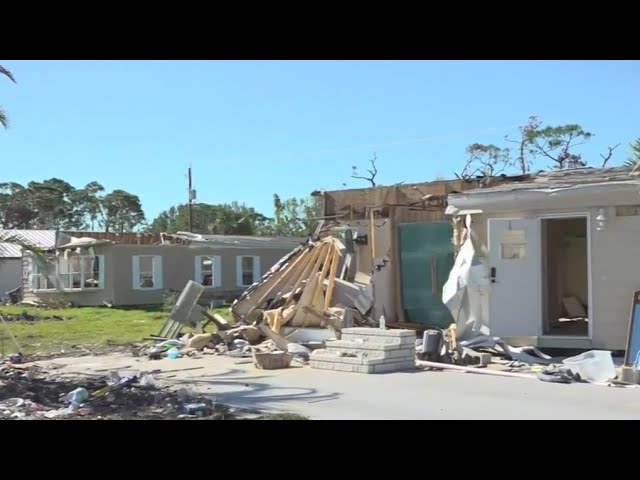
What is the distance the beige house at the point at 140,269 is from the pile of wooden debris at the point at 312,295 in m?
13.7

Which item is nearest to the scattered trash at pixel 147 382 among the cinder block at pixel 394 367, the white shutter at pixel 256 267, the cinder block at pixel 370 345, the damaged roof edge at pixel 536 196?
the cinder block at pixel 370 345

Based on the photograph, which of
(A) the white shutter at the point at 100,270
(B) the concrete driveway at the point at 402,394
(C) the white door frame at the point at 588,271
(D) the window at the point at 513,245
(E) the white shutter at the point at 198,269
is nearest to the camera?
(B) the concrete driveway at the point at 402,394

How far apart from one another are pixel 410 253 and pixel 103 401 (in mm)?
8529

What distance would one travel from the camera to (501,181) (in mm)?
14195

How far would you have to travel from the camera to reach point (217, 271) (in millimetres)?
31031

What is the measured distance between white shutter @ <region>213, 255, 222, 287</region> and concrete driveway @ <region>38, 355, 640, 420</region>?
65.0ft

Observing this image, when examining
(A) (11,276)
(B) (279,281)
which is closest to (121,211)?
(A) (11,276)

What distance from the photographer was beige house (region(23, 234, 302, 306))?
92.7ft

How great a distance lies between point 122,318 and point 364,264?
10345 millimetres

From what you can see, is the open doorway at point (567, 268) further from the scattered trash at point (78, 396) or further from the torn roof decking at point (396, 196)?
the scattered trash at point (78, 396)

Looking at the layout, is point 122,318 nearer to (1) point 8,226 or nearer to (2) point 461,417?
(2) point 461,417

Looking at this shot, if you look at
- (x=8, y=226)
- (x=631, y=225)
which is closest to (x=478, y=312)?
(x=631, y=225)

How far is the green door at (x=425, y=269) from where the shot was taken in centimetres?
1455

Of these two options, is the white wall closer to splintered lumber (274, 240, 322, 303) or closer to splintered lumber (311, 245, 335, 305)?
splintered lumber (274, 240, 322, 303)
